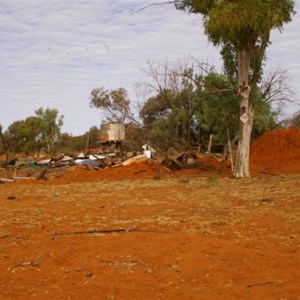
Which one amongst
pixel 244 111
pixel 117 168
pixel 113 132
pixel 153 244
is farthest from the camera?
pixel 113 132

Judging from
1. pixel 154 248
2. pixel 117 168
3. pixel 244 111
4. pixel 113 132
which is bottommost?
pixel 154 248

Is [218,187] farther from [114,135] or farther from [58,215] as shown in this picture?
[114,135]

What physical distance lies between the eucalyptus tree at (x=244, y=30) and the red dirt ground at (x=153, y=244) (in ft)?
13.4

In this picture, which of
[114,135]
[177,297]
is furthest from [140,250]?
[114,135]

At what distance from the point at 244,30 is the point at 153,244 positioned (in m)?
11.2

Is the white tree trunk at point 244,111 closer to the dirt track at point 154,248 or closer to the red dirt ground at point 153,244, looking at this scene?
the red dirt ground at point 153,244

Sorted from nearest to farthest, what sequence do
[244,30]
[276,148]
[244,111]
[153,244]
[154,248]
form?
[154,248]
[153,244]
[244,30]
[244,111]
[276,148]

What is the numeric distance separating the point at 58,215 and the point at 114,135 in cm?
2465

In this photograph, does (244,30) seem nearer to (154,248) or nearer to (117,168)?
(117,168)

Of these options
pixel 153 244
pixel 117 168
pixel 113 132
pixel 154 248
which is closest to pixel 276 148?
pixel 117 168

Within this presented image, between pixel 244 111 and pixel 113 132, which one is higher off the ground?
pixel 244 111

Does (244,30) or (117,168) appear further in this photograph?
Result: (117,168)

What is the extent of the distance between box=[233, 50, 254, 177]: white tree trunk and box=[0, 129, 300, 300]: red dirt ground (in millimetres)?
3859

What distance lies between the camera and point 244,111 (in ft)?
57.3
